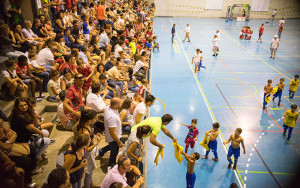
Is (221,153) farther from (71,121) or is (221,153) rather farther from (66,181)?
(66,181)

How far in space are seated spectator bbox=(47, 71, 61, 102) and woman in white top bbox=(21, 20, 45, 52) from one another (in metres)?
2.31

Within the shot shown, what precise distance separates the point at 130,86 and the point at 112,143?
4071mm

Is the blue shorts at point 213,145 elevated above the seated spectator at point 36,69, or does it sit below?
below

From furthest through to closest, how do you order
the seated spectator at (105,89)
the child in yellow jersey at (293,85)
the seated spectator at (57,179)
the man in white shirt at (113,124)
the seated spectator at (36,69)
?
the child in yellow jersey at (293,85) → the seated spectator at (105,89) → the seated spectator at (36,69) → the man in white shirt at (113,124) → the seated spectator at (57,179)

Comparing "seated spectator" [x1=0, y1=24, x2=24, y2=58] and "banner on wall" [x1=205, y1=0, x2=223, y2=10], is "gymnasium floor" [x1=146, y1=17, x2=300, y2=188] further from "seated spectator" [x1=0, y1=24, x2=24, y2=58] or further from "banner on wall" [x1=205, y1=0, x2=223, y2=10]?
"banner on wall" [x1=205, y1=0, x2=223, y2=10]

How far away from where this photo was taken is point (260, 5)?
3628 centimetres

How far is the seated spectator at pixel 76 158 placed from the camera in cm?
310

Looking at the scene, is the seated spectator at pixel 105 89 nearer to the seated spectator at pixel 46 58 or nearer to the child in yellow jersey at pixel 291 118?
the seated spectator at pixel 46 58

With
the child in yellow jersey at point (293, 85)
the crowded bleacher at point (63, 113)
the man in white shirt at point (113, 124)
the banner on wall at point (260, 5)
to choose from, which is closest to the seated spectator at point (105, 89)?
the crowded bleacher at point (63, 113)

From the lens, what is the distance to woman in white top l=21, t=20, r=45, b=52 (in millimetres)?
7330

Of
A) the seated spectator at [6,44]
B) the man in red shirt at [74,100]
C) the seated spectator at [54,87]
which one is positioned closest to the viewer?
the man in red shirt at [74,100]

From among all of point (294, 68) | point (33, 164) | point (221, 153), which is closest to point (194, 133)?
point (221, 153)

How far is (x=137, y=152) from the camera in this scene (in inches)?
165

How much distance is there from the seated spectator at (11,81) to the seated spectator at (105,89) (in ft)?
6.85
